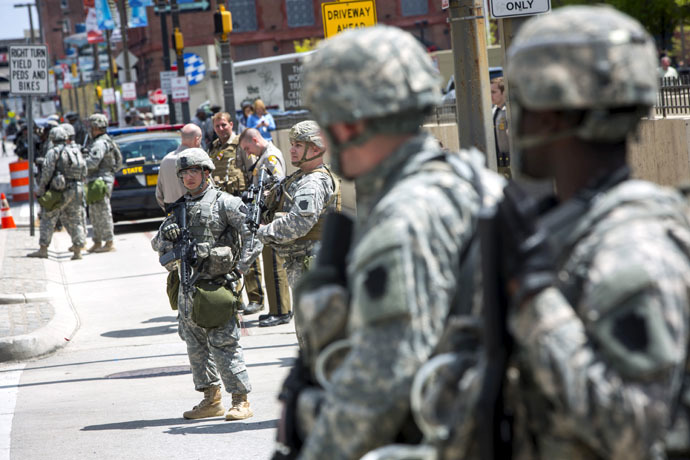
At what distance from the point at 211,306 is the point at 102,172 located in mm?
10523

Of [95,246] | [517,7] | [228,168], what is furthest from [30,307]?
[517,7]

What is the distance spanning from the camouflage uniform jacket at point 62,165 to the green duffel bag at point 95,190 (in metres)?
0.35

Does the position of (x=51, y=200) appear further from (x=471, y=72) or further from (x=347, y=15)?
(x=471, y=72)

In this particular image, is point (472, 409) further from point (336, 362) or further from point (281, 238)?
point (281, 238)

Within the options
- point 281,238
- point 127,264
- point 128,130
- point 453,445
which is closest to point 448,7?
point 281,238

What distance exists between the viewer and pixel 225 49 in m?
19.5

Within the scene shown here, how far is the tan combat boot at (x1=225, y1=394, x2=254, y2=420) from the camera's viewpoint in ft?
23.9

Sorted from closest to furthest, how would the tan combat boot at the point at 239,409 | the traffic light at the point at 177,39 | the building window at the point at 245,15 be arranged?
the tan combat boot at the point at 239,409 → the traffic light at the point at 177,39 → the building window at the point at 245,15

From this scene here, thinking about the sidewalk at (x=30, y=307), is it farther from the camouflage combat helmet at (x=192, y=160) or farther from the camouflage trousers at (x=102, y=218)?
the camouflage combat helmet at (x=192, y=160)

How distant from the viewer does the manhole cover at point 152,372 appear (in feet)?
29.8

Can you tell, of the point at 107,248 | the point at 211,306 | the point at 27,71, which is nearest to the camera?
the point at 211,306

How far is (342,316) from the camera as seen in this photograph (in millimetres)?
2477

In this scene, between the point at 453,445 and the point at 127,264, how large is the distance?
47.3ft

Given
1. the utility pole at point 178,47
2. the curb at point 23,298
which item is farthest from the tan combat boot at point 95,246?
the utility pole at point 178,47
